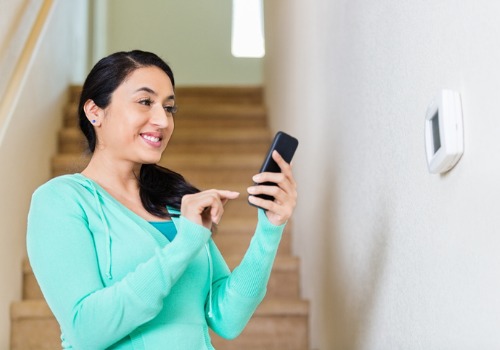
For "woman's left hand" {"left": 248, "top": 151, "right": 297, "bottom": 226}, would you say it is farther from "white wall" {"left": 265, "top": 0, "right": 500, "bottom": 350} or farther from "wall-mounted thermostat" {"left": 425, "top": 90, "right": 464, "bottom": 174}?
"wall-mounted thermostat" {"left": 425, "top": 90, "right": 464, "bottom": 174}

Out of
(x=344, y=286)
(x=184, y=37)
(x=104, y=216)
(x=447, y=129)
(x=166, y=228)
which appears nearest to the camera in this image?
(x=447, y=129)

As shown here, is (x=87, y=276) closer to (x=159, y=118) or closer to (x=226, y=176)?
(x=159, y=118)

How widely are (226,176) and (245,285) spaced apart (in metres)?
2.24

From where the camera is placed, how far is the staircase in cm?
254

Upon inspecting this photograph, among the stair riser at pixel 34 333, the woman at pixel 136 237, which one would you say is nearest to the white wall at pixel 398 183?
the woman at pixel 136 237

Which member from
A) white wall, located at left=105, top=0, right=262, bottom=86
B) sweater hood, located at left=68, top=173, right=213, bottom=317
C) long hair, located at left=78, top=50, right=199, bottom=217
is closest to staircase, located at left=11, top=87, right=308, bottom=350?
long hair, located at left=78, top=50, right=199, bottom=217

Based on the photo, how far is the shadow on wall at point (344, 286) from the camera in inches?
61.9

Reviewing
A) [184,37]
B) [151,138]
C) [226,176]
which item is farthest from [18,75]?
[184,37]

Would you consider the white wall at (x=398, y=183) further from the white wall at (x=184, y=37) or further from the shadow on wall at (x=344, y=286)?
the white wall at (x=184, y=37)

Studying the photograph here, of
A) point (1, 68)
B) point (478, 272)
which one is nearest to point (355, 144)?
point (478, 272)

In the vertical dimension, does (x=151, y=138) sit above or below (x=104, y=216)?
above

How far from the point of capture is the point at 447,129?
1035mm

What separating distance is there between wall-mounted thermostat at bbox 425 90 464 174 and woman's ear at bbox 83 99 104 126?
2.21 feet

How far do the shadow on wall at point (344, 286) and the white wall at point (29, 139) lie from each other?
1.11 metres
